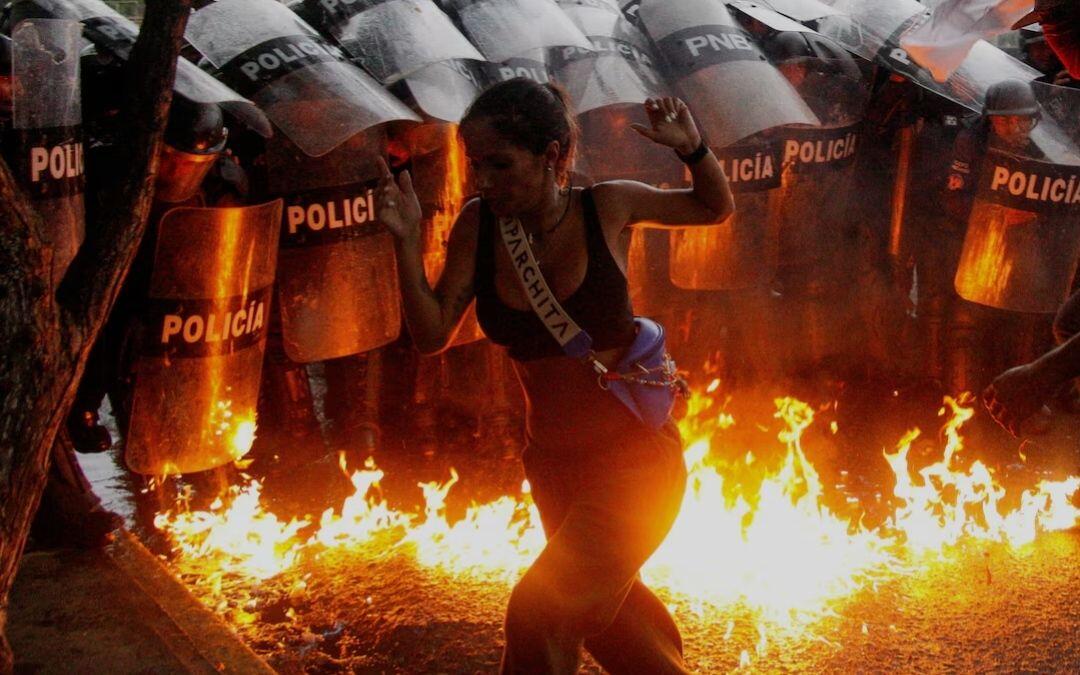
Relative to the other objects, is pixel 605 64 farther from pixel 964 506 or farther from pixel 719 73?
pixel 964 506

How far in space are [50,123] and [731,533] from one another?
3.26 metres

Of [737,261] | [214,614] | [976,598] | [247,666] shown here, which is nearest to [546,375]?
[247,666]

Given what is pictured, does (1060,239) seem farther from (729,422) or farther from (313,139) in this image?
(313,139)

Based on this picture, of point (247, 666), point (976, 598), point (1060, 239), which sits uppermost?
point (1060, 239)


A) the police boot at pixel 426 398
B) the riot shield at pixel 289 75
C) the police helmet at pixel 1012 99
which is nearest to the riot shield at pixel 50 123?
the riot shield at pixel 289 75

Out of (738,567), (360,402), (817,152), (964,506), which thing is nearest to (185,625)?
(360,402)

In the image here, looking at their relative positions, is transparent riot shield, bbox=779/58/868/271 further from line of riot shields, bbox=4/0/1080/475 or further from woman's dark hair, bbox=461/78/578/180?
woman's dark hair, bbox=461/78/578/180

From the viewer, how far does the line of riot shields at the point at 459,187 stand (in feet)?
13.8

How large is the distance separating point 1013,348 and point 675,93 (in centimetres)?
275

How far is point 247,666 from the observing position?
3.78 metres

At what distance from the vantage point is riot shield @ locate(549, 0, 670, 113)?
5324mm

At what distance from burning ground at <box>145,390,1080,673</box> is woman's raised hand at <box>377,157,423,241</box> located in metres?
1.82

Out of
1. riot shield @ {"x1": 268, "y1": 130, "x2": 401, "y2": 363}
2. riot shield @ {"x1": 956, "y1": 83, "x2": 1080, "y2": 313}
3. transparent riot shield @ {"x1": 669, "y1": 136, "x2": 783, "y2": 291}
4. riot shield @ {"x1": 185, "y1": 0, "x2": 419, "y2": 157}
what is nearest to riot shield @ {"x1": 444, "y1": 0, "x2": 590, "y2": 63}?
riot shield @ {"x1": 185, "y1": 0, "x2": 419, "y2": 157}

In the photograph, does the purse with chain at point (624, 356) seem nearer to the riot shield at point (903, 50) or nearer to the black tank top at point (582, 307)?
the black tank top at point (582, 307)
